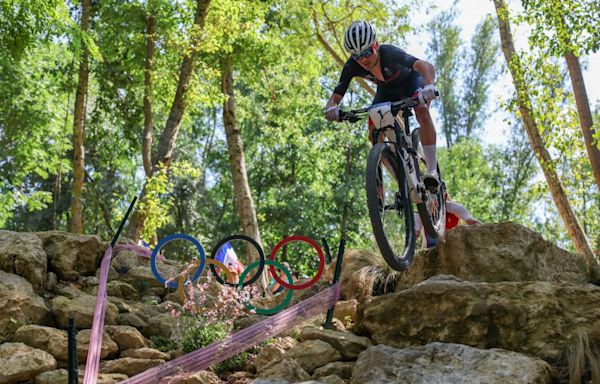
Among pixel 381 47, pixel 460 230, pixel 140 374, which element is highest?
pixel 381 47

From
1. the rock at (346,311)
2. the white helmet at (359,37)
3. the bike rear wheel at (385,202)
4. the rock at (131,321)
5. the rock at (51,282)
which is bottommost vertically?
the rock at (131,321)

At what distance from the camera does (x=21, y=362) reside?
6.66m

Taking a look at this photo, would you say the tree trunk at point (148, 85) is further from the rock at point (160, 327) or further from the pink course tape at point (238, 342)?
the pink course tape at point (238, 342)

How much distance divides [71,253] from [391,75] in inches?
175

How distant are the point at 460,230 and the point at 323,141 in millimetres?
22131

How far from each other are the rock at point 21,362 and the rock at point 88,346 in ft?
0.97

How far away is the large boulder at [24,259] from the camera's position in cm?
811

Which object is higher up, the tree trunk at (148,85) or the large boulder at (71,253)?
the tree trunk at (148,85)

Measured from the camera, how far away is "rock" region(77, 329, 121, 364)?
23.1 feet

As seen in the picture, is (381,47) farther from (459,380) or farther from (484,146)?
(484,146)

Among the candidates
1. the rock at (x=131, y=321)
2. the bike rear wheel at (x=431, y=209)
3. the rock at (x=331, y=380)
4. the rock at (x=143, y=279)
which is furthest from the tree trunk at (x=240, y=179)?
the rock at (x=331, y=380)

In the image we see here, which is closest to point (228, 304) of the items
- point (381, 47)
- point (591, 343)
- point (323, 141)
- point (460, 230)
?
point (460, 230)

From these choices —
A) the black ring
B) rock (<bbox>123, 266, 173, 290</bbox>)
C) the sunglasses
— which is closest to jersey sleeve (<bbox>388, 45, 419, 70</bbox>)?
the sunglasses

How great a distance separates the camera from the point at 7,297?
7.45 metres
